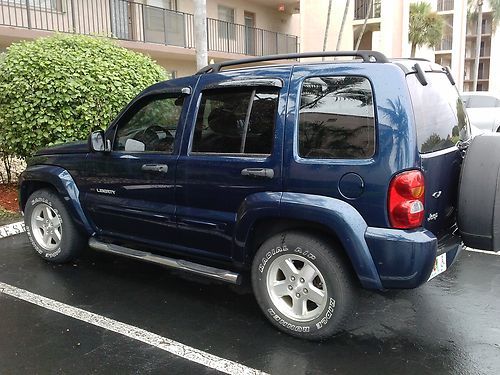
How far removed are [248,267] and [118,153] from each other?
1.62 meters

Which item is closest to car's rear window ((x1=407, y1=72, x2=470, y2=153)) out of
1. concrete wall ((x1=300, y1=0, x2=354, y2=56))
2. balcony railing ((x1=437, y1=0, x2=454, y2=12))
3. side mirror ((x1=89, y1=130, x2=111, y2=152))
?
side mirror ((x1=89, y1=130, x2=111, y2=152))

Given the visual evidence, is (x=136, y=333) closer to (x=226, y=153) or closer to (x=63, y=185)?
(x=226, y=153)

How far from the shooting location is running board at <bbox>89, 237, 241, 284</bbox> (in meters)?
3.77

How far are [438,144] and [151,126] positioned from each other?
241cm

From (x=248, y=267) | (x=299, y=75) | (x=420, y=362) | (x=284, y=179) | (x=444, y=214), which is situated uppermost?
(x=299, y=75)

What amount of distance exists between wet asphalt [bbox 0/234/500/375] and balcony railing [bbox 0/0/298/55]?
8144 mm

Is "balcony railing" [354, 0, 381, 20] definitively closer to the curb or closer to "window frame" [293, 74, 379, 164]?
the curb

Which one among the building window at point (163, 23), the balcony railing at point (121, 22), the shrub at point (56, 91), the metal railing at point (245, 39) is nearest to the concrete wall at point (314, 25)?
the metal railing at point (245, 39)

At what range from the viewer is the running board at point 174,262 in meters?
3.77

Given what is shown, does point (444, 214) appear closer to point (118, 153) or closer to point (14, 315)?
point (118, 153)

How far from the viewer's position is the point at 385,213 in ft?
10.1

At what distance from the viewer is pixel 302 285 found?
136 inches

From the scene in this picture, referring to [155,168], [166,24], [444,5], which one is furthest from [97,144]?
[444,5]

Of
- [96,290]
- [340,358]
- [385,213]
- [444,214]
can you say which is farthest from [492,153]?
[96,290]
